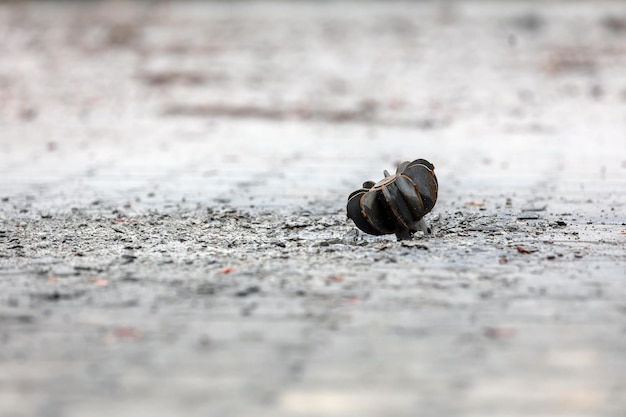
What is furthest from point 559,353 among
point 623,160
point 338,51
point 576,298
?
point 338,51

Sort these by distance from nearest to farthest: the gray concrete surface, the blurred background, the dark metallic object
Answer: the gray concrete surface, the dark metallic object, the blurred background

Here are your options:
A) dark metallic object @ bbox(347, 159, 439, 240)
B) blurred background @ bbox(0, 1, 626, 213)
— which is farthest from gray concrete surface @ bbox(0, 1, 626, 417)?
dark metallic object @ bbox(347, 159, 439, 240)

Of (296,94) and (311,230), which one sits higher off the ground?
(296,94)

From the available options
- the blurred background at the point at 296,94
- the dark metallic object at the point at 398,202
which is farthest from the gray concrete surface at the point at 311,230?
the dark metallic object at the point at 398,202

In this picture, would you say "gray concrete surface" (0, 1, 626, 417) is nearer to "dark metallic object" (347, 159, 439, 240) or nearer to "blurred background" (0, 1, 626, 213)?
"blurred background" (0, 1, 626, 213)

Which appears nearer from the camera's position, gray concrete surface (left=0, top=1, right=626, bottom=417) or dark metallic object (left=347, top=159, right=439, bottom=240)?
gray concrete surface (left=0, top=1, right=626, bottom=417)

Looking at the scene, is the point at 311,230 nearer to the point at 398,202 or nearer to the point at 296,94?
the point at 398,202

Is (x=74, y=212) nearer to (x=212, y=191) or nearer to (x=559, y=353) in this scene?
(x=212, y=191)

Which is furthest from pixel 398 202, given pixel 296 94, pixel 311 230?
pixel 296 94
